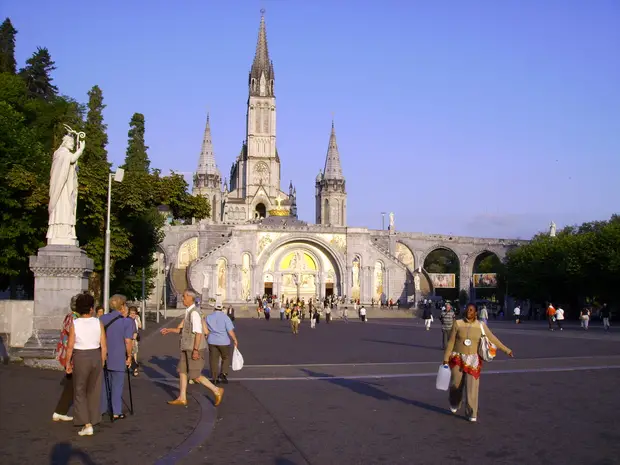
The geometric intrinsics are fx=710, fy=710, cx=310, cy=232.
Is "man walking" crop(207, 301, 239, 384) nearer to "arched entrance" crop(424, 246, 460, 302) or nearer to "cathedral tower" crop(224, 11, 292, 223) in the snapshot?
"arched entrance" crop(424, 246, 460, 302)

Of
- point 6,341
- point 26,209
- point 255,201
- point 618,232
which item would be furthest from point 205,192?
point 6,341

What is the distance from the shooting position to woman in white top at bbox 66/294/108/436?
275 inches

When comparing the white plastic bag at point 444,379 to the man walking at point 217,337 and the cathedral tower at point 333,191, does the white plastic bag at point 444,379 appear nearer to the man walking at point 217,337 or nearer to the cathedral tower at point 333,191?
the man walking at point 217,337

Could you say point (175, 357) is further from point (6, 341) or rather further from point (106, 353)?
point (106, 353)

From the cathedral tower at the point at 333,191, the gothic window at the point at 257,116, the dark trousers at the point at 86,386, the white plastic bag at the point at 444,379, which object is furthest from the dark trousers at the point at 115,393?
the gothic window at the point at 257,116

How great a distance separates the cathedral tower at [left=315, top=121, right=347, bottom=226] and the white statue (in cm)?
7370

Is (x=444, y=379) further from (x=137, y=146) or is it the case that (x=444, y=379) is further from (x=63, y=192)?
(x=137, y=146)

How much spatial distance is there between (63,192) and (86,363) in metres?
5.66

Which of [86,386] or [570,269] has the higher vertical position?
[570,269]

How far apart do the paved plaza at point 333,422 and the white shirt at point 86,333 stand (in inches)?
33.9

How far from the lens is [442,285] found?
7056cm

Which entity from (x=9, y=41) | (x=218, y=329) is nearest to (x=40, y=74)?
(x=9, y=41)

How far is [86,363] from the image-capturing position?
23.2ft

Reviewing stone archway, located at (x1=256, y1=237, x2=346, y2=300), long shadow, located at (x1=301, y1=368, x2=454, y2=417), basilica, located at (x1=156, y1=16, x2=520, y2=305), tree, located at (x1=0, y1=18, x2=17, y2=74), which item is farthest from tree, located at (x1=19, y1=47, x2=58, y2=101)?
long shadow, located at (x1=301, y1=368, x2=454, y2=417)
